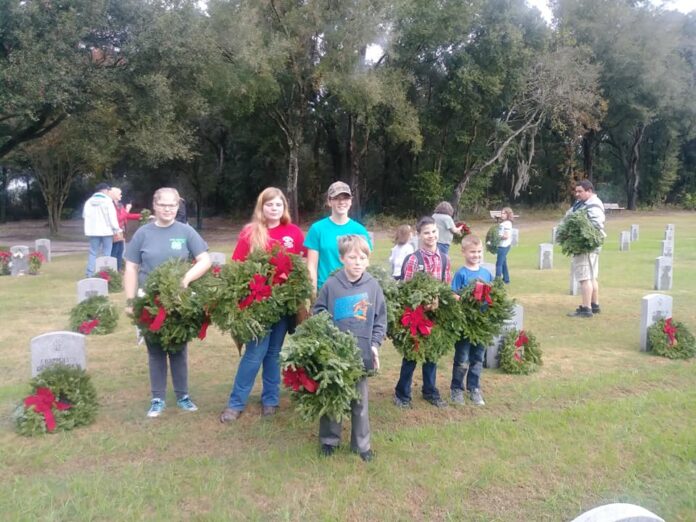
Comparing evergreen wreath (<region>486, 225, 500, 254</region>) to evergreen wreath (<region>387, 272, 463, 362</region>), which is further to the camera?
evergreen wreath (<region>486, 225, 500, 254</region>)

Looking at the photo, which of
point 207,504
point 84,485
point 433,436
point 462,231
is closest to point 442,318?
point 433,436

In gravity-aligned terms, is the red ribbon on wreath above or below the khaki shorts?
below

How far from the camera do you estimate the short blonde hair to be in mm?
4199

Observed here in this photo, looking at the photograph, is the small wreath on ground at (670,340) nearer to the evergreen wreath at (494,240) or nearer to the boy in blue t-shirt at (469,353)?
the boy in blue t-shirt at (469,353)

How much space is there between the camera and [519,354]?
21.0 feet

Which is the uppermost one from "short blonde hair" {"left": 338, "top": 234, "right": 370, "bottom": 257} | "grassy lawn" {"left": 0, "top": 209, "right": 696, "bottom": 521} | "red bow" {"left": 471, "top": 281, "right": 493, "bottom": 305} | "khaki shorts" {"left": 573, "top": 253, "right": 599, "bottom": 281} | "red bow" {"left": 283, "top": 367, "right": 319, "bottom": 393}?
"short blonde hair" {"left": 338, "top": 234, "right": 370, "bottom": 257}

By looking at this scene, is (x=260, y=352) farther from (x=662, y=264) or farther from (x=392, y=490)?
(x=662, y=264)

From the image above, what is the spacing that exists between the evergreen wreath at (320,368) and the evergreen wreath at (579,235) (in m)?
5.89

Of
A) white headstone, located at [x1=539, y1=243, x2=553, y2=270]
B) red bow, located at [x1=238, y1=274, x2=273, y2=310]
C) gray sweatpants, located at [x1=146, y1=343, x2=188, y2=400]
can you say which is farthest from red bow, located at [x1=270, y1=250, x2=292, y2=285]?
white headstone, located at [x1=539, y1=243, x2=553, y2=270]

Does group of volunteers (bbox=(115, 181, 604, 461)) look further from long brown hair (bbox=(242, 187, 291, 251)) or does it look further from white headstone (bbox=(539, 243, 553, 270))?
white headstone (bbox=(539, 243, 553, 270))

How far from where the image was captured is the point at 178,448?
450 centimetres

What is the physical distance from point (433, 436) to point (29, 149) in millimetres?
27639

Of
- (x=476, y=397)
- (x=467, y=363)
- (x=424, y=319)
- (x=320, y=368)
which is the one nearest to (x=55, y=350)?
(x=320, y=368)

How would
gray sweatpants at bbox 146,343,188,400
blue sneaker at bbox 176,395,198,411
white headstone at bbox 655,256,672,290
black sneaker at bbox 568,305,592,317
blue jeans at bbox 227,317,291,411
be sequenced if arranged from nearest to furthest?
blue jeans at bbox 227,317,291,411 < gray sweatpants at bbox 146,343,188,400 < blue sneaker at bbox 176,395,198,411 < black sneaker at bbox 568,305,592,317 < white headstone at bbox 655,256,672,290
